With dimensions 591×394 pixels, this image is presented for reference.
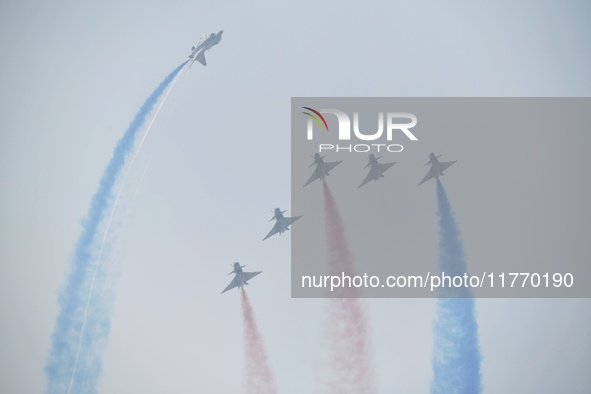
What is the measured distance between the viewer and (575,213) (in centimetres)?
1355

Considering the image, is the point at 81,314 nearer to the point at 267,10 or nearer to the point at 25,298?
the point at 25,298

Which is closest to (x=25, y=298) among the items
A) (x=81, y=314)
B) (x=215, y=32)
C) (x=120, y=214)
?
(x=81, y=314)

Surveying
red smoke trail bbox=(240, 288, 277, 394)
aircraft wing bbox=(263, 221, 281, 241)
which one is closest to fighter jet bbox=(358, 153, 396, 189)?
aircraft wing bbox=(263, 221, 281, 241)

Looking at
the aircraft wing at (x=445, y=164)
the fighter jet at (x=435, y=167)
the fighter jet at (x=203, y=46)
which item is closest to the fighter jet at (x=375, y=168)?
the fighter jet at (x=435, y=167)

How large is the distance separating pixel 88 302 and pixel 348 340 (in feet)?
17.0

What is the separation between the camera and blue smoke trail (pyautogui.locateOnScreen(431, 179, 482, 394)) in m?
13.4

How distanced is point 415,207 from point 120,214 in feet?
19.2

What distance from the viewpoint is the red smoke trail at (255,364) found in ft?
43.7

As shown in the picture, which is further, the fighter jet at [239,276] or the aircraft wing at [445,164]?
the aircraft wing at [445,164]

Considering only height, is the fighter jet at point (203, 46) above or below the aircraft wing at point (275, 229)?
above

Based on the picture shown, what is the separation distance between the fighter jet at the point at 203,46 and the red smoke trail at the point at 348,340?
15.2 feet

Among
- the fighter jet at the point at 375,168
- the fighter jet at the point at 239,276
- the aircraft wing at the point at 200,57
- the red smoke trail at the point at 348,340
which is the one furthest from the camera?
the aircraft wing at the point at 200,57

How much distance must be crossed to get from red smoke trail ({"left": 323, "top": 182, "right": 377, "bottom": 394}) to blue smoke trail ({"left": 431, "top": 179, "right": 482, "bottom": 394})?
136 centimetres

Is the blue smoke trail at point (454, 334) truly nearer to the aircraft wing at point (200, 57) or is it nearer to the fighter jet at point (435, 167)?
the fighter jet at point (435, 167)
